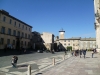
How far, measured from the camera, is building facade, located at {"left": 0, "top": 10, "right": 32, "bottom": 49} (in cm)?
3972

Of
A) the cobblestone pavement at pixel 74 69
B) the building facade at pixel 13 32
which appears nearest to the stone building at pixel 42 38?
the building facade at pixel 13 32

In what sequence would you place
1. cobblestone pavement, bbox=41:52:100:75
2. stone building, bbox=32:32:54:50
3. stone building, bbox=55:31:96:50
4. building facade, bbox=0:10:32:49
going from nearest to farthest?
cobblestone pavement, bbox=41:52:100:75
building facade, bbox=0:10:32:49
stone building, bbox=32:32:54:50
stone building, bbox=55:31:96:50

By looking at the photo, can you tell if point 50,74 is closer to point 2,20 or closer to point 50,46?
point 2,20

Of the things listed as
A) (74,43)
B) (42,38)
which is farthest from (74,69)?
(74,43)

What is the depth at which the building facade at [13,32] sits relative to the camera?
1564 inches

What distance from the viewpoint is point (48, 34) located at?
66.5 m

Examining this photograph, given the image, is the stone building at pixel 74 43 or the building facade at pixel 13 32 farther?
the stone building at pixel 74 43

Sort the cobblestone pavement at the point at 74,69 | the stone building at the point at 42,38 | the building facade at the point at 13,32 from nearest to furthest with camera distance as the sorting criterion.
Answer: the cobblestone pavement at the point at 74,69 < the building facade at the point at 13,32 < the stone building at the point at 42,38

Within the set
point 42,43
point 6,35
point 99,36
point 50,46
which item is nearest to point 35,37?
point 42,43

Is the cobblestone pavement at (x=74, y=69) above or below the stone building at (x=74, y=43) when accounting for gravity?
below

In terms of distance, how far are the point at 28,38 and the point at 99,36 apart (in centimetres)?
3011

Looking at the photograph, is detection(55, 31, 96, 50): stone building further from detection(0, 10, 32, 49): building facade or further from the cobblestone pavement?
the cobblestone pavement

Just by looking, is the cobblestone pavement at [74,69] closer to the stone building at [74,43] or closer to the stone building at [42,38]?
the stone building at [42,38]

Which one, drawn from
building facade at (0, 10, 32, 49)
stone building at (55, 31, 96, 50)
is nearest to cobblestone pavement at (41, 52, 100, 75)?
building facade at (0, 10, 32, 49)
